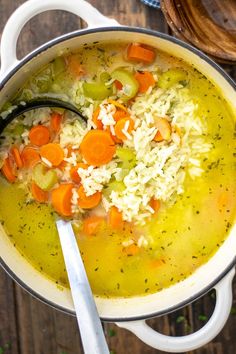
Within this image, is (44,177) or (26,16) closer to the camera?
(26,16)

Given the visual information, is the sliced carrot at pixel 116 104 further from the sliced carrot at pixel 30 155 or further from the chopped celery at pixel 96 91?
the sliced carrot at pixel 30 155

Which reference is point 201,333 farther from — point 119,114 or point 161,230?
point 119,114

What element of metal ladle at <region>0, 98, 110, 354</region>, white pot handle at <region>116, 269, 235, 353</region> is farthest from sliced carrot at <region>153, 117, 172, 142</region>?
white pot handle at <region>116, 269, 235, 353</region>

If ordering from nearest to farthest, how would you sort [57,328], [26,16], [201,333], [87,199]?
1. [26,16]
2. [201,333]
3. [87,199]
4. [57,328]

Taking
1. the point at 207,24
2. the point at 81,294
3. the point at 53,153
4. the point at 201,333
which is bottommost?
the point at 201,333

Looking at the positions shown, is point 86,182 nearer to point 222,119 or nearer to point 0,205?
point 0,205

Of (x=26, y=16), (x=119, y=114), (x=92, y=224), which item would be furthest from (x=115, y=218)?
(x=26, y=16)

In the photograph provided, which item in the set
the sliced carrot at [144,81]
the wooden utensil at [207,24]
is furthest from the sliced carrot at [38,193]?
the wooden utensil at [207,24]
